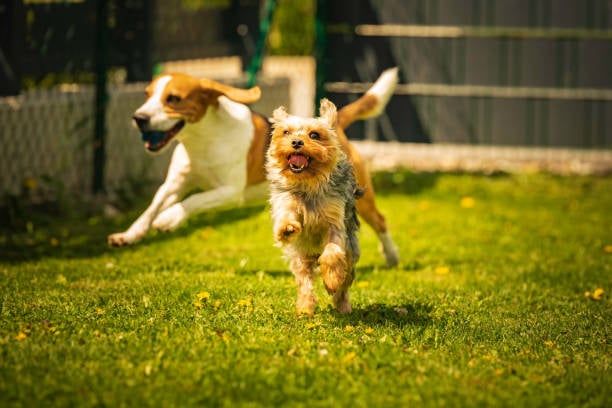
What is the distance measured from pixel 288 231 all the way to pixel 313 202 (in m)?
0.26

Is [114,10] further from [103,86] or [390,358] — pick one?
[390,358]

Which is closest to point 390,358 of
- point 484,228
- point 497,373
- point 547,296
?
point 497,373

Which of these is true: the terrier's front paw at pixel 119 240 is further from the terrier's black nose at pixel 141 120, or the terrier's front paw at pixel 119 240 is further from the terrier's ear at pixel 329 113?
the terrier's ear at pixel 329 113

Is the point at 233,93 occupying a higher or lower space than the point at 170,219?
higher

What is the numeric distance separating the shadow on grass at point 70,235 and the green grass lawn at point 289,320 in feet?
0.08

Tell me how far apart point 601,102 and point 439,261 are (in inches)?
201

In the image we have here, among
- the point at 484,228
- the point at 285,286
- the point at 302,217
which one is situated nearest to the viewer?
the point at 302,217

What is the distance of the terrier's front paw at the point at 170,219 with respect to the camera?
6273 mm

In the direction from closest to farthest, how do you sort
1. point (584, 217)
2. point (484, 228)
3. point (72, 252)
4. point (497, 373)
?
1. point (497, 373)
2. point (72, 252)
3. point (484, 228)
4. point (584, 217)

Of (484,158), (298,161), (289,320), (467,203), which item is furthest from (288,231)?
(484,158)

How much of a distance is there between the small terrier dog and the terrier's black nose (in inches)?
48.9

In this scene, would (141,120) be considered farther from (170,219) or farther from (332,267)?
(332,267)

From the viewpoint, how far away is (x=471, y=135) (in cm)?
1220

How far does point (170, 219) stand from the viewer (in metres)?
6.30
